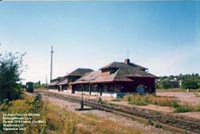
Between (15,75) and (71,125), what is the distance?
4.26 meters

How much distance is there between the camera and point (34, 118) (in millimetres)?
7320

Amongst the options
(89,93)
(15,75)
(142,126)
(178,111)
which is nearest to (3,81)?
(15,75)

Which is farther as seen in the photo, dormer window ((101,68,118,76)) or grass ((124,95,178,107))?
dormer window ((101,68,118,76))

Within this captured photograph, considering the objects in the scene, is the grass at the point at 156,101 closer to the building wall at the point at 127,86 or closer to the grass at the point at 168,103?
the grass at the point at 168,103

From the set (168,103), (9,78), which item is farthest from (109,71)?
(9,78)

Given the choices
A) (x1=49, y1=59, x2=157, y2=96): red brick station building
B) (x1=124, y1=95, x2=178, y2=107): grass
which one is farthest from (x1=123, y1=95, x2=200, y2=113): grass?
(x1=49, y1=59, x2=157, y2=96): red brick station building

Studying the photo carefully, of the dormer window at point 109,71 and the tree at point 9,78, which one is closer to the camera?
the tree at point 9,78

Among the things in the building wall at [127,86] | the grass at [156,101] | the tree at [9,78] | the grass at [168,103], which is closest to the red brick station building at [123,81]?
the building wall at [127,86]

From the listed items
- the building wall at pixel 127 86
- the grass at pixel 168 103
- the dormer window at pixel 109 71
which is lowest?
the grass at pixel 168 103

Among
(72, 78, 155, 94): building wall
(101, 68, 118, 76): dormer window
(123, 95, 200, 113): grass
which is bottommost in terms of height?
(123, 95, 200, 113): grass

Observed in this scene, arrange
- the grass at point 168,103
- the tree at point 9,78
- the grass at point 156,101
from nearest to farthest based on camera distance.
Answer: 1. the tree at point 9,78
2. the grass at point 168,103
3. the grass at point 156,101

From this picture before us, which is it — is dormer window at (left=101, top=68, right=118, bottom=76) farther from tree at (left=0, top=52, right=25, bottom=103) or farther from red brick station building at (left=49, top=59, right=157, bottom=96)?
tree at (left=0, top=52, right=25, bottom=103)

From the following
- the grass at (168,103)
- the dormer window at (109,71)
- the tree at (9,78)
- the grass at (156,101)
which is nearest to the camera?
the tree at (9,78)

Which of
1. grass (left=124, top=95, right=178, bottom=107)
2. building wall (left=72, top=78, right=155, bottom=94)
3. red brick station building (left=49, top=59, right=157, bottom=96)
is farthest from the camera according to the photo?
building wall (left=72, top=78, right=155, bottom=94)
